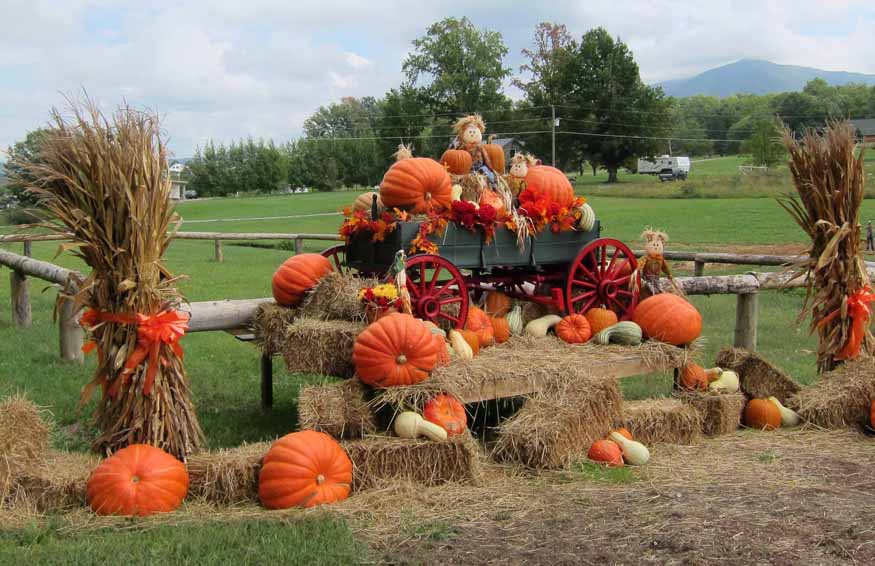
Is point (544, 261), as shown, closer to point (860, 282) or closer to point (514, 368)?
point (514, 368)

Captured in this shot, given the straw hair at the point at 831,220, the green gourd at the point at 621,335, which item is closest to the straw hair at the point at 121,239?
the green gourd at the point at 621,335

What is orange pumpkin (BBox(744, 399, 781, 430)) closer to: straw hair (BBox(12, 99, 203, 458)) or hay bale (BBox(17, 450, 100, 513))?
straw hair (BBox(12, 99, 203, 458))

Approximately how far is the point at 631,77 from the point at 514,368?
6336cm

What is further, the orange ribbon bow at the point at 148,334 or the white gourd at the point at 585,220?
the white gourd at the point at 585,220

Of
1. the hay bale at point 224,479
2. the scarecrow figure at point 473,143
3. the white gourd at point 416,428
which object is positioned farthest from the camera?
the scarecrow figure at point 473,143

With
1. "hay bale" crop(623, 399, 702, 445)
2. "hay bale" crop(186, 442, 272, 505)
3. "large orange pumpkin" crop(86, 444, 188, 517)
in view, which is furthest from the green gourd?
"large orange pumpkin" crop(86, 444, 188, 517)

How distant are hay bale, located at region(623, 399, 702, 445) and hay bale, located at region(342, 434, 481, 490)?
140 cm

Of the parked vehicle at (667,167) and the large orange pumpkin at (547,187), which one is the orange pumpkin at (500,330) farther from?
the parked vehicle at (667,167)

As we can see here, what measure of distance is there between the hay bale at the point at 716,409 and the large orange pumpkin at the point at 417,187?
239cm

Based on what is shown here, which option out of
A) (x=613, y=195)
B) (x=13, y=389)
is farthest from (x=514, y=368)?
(x=613, y=195)

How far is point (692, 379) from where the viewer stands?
21.4 feet

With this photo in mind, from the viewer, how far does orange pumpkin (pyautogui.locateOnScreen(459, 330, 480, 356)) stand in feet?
19.6

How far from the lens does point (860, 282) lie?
21.8ft

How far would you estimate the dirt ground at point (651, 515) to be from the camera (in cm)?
394
